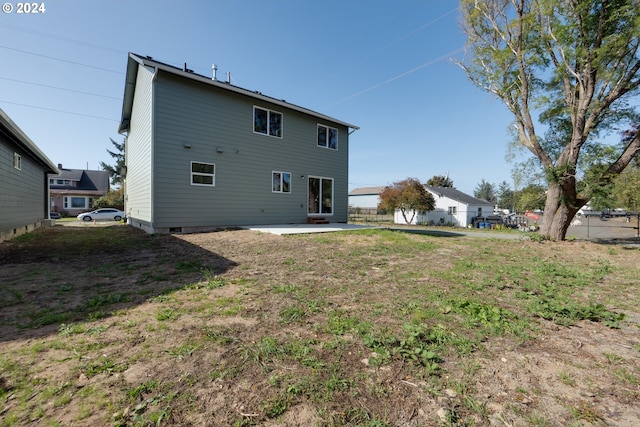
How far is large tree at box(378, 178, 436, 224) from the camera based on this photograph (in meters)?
25.4

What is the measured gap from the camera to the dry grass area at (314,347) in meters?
1.60

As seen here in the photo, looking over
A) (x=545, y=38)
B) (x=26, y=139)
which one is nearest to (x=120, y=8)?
(x=26, y=139)

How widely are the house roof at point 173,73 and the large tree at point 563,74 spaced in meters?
6.43

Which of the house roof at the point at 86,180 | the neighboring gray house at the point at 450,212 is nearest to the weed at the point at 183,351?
the neighboring gray house at the point at 450,212

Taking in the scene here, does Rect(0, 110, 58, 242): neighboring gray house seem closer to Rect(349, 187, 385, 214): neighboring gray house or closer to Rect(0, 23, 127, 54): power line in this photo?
Rect(0, 23, 127, 54): power line

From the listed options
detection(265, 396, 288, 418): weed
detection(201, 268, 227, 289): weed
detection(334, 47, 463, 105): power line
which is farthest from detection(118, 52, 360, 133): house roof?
detection(265, 396, 288, 418): weed

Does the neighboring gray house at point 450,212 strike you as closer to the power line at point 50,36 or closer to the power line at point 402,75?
the power line at point 402,75

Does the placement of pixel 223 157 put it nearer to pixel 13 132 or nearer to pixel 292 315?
pixel 13 132

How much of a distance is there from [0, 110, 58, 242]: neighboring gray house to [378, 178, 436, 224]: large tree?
78.6 ft

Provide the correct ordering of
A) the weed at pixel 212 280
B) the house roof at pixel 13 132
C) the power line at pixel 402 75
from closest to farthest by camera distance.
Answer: the weed at pixel 212 280 → the house roof at pixel 13 132 → the power line at pixel 402 75

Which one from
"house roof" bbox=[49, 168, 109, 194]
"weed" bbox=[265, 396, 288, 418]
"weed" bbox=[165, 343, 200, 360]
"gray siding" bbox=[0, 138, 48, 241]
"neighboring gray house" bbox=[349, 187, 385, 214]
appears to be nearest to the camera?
"weed" bbox=[265, 396, 288, 418]

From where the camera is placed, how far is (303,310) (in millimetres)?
3066

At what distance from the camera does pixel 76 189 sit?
105 ft

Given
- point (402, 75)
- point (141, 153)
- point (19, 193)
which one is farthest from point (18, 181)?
point (402, 75)
